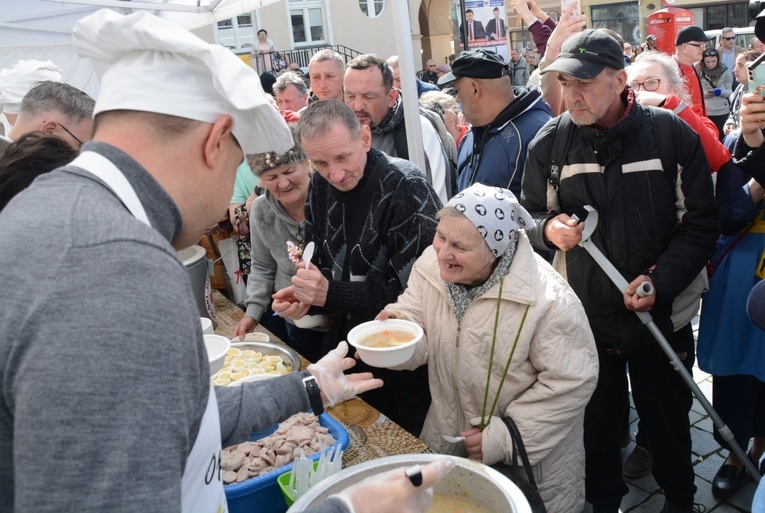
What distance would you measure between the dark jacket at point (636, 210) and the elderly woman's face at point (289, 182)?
115 cm

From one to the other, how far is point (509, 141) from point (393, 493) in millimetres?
2537

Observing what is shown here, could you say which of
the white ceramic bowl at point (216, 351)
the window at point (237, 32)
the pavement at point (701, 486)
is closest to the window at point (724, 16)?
the window at point (237, 32)

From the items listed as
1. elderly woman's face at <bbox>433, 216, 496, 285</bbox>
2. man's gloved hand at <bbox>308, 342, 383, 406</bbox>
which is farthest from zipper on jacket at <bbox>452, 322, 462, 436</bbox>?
man's gloved hand at <bbox>308, 342, 383, 406</bbox>

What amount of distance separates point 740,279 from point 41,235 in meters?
2.91

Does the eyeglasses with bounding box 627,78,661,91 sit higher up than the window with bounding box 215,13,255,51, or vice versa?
the window with bounding box 215,13,255,51

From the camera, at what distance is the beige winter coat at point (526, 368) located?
6.66 ft

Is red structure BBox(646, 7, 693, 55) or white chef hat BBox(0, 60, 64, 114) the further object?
red structure BBox(646, 7, 693, 55)

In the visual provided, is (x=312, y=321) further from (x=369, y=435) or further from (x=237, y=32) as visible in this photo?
(x=237, y=32)

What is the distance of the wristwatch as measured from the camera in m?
1.57

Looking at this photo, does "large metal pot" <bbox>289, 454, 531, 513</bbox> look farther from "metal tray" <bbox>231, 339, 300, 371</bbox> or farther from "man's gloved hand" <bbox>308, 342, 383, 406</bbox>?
"metal tray" <bbox>231, 339, 300, 371</bbox>

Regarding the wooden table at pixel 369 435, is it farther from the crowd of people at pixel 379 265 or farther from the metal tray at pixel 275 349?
the metal tray at pixel 275 349

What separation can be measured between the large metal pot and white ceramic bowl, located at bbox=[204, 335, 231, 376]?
2.03 ft

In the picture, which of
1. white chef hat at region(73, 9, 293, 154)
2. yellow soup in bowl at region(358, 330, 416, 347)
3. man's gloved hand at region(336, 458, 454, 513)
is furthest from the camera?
yellow soup in bowl at region(358, 330, 416, 347)

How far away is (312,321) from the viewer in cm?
282
